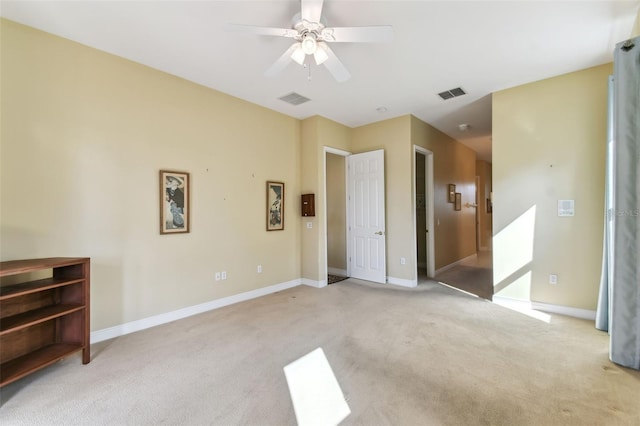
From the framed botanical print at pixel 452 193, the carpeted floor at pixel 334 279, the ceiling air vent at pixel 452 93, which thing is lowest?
the carpeted floor at pixel 334 279

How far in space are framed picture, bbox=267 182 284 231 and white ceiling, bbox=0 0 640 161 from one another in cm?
141

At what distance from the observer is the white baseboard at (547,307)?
10.4 feet

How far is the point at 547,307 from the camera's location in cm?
338

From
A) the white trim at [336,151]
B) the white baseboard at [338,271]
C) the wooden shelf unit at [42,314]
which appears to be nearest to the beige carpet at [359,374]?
the wooden shelf unit at [42,314]

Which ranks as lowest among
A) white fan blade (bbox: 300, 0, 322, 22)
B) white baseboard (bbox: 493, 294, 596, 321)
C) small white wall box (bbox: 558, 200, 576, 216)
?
white baseboard (bbox: 493, 294, 596, 321)

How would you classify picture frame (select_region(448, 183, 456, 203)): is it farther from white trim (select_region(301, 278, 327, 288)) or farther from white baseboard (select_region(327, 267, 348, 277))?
white trim (select_region(301, 278, 327, 288))

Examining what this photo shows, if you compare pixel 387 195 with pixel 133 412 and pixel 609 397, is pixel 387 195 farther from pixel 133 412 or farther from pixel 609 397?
pixel 133 412

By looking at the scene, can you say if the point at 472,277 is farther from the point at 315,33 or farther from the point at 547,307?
the point at 315,33

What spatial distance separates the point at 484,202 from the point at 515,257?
6472mm

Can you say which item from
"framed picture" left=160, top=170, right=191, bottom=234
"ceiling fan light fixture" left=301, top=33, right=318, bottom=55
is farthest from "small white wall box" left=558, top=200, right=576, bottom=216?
"framed picture" left=160, top=170, right=191, bottom=234

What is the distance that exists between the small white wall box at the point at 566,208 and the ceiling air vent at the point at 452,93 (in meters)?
1.90

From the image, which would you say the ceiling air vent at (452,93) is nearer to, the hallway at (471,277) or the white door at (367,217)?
the white door at (367,217)

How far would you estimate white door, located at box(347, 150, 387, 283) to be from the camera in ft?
15.9

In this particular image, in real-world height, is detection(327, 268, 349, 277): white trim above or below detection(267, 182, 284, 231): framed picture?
below
